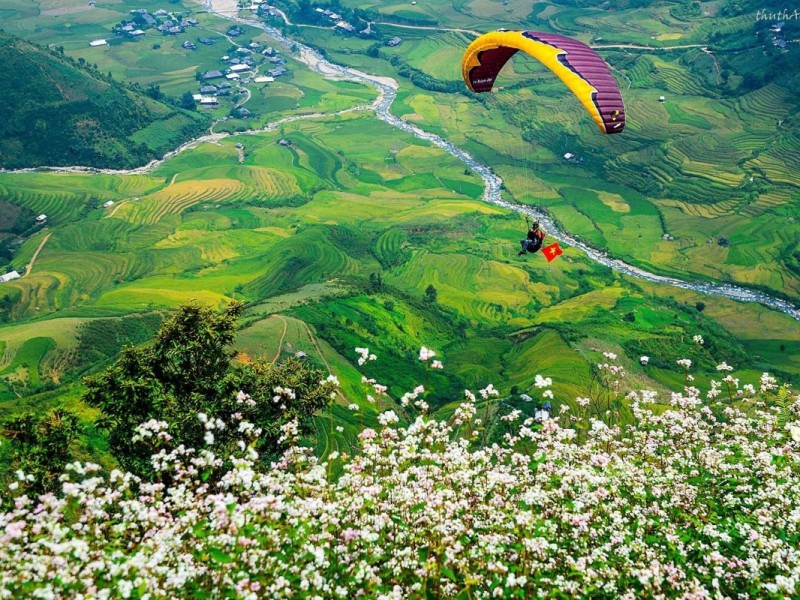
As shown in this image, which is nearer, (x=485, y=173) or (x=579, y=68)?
(x=579, y=68)

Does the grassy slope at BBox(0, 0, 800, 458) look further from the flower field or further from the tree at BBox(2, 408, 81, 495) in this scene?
the flower field

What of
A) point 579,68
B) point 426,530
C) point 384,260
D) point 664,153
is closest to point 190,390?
point 426,530

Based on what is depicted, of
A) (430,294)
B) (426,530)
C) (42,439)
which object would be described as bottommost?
(430,294)

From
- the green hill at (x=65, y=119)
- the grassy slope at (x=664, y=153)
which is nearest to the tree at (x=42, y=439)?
the grassy slope at (x=664, y=153)

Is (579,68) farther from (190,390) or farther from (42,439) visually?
(42,439)

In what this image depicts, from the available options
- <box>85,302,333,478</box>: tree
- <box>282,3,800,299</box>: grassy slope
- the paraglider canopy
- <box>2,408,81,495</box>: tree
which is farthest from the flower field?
<box>282,3,800,299</box>: grassy slope

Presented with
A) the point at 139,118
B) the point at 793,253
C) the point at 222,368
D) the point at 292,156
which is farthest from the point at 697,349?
the point at 139,118
